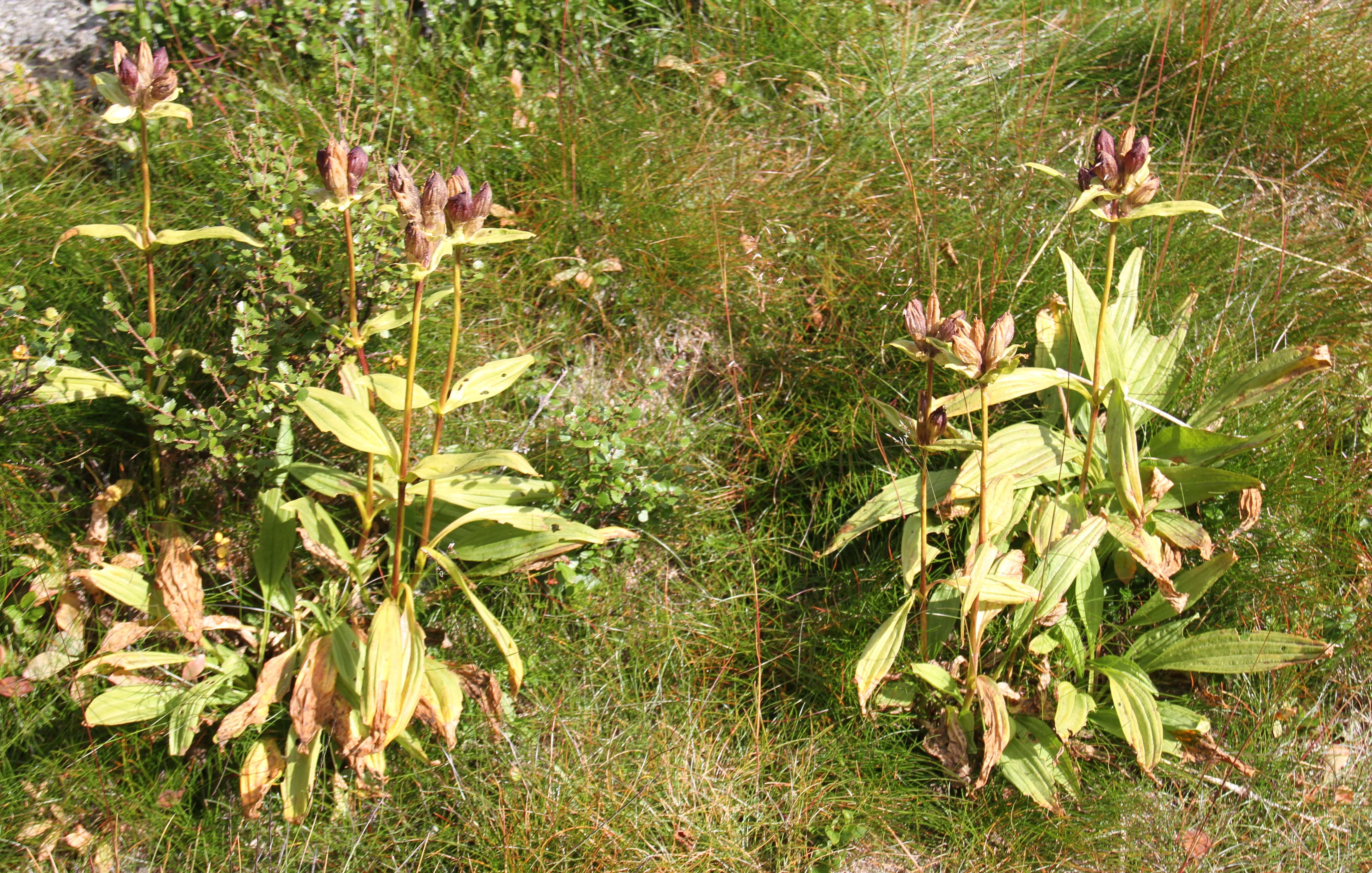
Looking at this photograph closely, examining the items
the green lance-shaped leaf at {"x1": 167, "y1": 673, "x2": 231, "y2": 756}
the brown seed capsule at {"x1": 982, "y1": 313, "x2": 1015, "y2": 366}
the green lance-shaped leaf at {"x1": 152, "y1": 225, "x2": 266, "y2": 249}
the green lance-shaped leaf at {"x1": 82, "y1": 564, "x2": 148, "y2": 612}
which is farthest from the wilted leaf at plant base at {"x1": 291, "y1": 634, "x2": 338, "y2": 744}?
the brown seed capsule at {"x1": 982, "y1": 313, "x2": 1015, "y2": 366}

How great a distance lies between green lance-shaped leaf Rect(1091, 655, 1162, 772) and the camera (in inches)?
90.7

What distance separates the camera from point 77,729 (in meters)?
2.30

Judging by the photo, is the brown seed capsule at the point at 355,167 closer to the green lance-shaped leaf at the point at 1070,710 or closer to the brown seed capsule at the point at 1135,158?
the brown seed capsule at the point at 1135,158

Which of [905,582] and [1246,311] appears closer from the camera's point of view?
[905,582]

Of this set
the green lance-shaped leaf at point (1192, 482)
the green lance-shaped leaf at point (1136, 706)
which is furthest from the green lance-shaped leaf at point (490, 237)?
the green lance-shaped leaf at point (1136, 706)

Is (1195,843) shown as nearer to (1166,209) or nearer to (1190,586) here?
(1190,586)

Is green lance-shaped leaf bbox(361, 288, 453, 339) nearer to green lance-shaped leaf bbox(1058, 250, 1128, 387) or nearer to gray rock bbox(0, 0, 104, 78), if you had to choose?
green lance-shaped leaf bbox(1058, 250, 1128, 387)

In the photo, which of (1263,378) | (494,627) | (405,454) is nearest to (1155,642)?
(1263,378)

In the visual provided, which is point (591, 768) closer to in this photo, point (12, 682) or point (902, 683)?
point (902, 683)

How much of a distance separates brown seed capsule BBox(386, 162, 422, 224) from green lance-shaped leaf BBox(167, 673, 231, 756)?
3.89ft

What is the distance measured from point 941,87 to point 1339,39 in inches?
60.4

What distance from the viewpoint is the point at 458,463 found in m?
2.15

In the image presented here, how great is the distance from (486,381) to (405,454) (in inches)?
10.2

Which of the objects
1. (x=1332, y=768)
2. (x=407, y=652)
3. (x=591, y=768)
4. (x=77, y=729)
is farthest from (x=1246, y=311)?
(x=77, y=729)
